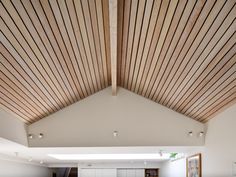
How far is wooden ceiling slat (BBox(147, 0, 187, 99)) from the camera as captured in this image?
125 inches

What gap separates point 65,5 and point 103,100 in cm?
366

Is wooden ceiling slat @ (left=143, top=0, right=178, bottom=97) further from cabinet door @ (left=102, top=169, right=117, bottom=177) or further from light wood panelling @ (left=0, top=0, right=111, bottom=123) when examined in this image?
cabinet door @ (left=102, top=169, right=117, bottom=177)

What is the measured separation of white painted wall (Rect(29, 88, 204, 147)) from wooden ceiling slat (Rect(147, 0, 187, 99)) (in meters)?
0.47

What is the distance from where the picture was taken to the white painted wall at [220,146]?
16.1ft

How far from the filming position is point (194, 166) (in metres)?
7.15

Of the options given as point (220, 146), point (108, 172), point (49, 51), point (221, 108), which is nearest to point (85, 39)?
point (49, 51)

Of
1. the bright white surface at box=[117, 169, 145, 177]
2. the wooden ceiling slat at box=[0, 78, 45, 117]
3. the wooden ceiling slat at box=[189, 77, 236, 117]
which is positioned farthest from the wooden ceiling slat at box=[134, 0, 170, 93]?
the bright white surface at box=[117, 169, 145, 177]

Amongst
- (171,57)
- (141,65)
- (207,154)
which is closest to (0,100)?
(141,65)

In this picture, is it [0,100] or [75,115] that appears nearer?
[0,100]

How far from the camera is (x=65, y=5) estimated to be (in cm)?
321

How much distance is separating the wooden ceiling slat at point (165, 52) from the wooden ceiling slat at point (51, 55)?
52.7 inches

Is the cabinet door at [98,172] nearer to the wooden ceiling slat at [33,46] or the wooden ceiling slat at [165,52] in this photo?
Answer: the wooden ceiling slat at [165,52]

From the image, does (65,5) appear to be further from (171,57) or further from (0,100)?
(0,100)

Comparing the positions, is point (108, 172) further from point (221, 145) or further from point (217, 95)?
point (217, 95)
